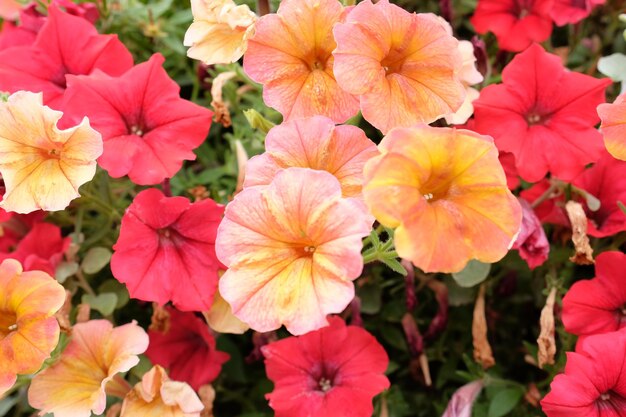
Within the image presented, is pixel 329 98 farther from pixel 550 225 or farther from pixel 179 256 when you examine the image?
pixel 550 225

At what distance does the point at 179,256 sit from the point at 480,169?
1.53ft

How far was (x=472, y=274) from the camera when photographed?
1095mm

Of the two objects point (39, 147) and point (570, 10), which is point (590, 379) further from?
point (39, 147)

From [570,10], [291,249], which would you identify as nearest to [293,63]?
[291,249]

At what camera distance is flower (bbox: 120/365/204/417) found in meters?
0.95

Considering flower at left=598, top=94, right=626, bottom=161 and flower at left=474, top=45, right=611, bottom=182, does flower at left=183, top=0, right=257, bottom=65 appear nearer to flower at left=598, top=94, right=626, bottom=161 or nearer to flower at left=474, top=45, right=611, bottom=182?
flower at left=474, top=45, right=611, bottom=182

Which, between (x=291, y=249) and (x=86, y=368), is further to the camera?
(x=86, y=368)

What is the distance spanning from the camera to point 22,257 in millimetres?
1091

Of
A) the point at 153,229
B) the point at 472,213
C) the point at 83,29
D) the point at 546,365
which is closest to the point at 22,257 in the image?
the point at 153,229

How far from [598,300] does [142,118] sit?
0.71 meters

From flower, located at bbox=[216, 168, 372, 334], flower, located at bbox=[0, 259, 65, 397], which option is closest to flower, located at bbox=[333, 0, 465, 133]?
flower, located at bbox=[216, 168, 372, 334]

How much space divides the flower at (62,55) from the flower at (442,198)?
0.54 meters

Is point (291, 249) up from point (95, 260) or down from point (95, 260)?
up

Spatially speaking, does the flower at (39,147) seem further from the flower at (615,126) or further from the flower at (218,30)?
the flower at (615,126)
